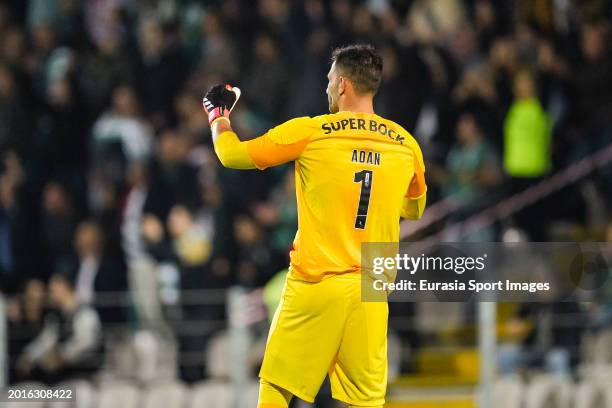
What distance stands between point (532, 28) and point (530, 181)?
5.63 ft

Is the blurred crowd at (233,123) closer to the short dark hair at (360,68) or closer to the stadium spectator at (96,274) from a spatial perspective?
the stadium spectator at (96,274)

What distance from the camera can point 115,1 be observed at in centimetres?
1591

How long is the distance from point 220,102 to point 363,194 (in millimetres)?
790

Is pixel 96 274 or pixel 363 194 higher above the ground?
pixel 96 274

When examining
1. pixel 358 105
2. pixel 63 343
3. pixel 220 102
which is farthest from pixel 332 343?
pixel 63 343

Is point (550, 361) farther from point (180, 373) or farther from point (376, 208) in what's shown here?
point (376, 208)

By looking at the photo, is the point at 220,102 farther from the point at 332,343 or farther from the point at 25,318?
the point at 25,318

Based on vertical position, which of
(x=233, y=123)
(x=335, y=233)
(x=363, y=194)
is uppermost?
(x=233, y=123)

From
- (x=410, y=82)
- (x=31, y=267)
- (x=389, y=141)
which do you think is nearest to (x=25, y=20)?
(x=31, y=267)

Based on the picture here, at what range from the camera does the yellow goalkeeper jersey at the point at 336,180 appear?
6199 millimetres

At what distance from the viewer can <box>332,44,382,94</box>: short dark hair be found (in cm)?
622

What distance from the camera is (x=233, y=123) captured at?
13703 mm

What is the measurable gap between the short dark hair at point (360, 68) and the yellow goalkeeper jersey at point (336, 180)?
0.13 metres

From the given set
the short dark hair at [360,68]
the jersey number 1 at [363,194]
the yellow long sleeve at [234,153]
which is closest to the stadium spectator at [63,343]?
the yellow long sleeve at [234,153]
